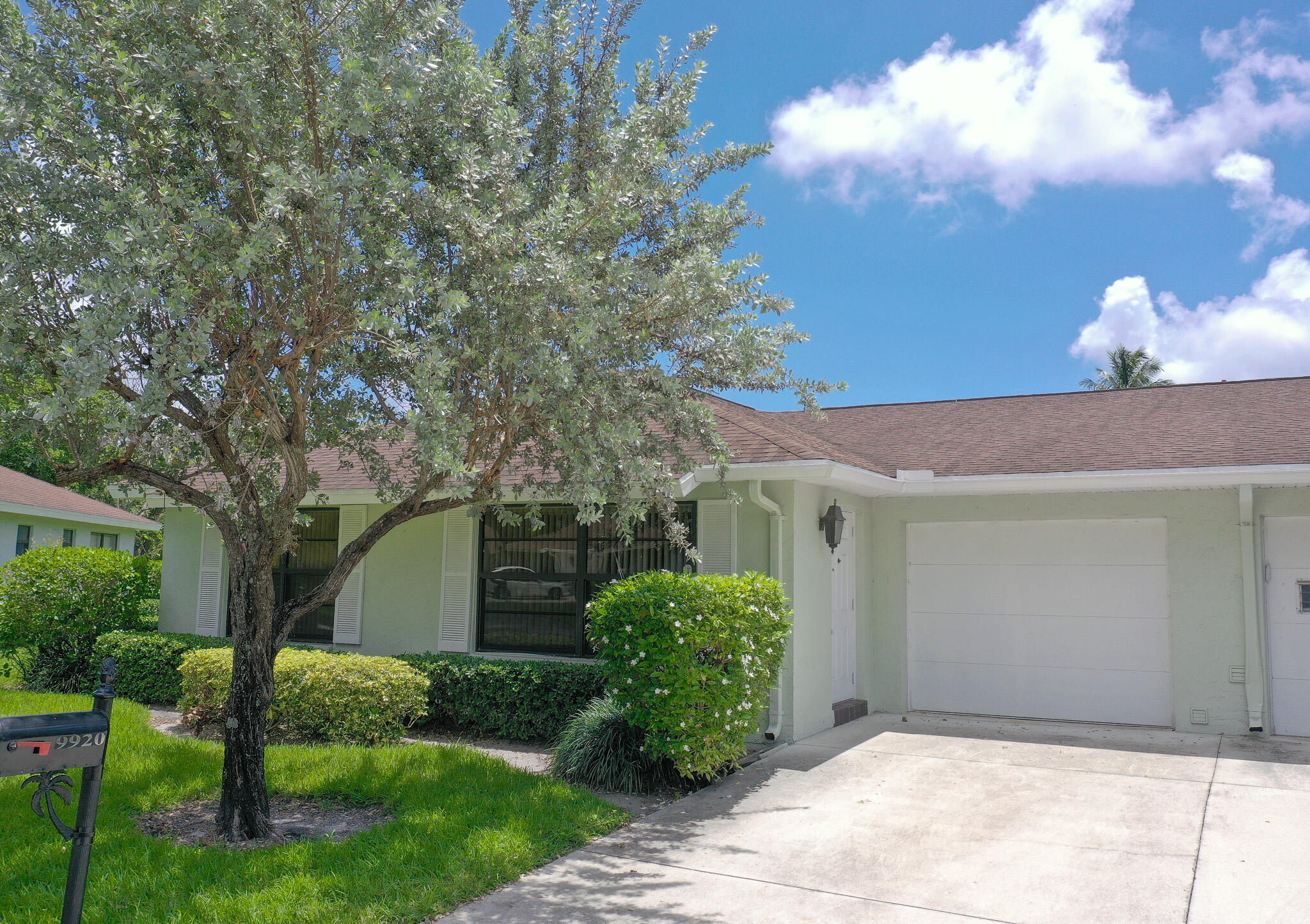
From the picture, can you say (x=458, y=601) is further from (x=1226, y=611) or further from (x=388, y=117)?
(x=1226, y=611)

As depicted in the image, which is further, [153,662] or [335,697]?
[153,662]

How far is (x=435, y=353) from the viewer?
4320 millimetres

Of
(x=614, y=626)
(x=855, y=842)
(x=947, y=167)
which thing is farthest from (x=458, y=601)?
(x=947, y=167)

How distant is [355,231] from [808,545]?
531 cm

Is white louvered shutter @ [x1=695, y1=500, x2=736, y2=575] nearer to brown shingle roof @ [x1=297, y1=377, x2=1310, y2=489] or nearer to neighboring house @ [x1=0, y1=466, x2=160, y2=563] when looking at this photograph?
brown shingle roof @ [x1=297, y1=377, x2=1310, y2=489]

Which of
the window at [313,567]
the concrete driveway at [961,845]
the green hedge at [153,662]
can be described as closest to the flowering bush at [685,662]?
the concrete driveway at [961,845]

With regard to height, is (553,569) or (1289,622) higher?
(553,569)

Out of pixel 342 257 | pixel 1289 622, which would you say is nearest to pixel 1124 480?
pixel 1289 622

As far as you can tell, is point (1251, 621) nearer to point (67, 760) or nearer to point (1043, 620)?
point (1043, 620)

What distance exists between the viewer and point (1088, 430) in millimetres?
10305

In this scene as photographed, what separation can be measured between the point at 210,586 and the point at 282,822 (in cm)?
678

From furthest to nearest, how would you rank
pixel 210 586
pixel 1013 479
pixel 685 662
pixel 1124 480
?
pixel 210 586
pixel 1013 479
pixel 1124 480
pixel 685 662

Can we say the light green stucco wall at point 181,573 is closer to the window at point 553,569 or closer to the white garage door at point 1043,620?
the window at point 553,569

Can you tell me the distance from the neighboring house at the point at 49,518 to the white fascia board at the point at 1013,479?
15.1 metres
